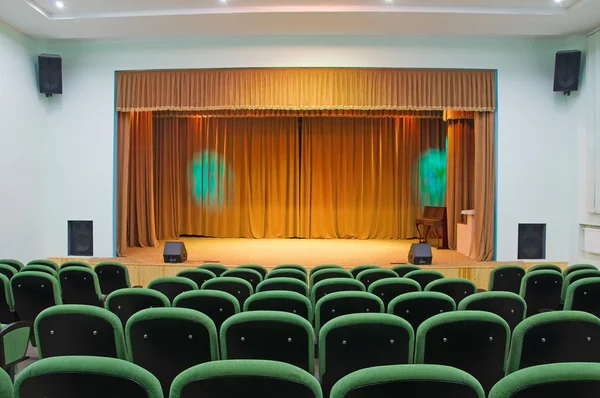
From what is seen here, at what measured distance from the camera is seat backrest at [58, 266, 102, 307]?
207 inches

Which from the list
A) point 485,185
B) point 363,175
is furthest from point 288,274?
point 363,175

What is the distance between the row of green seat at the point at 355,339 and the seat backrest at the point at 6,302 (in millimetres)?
2470

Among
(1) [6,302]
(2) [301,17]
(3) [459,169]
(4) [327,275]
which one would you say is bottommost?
(1) [6,302]

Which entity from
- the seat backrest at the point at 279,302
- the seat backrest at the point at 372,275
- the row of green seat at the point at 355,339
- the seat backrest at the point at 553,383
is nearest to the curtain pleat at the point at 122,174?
the seat backrest at the point at 372,275

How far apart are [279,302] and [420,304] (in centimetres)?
96

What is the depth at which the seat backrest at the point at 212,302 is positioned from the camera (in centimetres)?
343

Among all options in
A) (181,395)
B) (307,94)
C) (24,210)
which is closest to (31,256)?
(24,210)

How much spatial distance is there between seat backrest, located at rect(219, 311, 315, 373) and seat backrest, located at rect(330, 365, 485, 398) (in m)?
1.00

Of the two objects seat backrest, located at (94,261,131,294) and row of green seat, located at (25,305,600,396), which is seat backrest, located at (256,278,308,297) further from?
seat backrest, located at (94,261,131,294)

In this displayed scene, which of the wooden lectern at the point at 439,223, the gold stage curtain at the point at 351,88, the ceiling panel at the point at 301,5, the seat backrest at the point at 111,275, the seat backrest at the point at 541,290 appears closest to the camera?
the seat backrest at the point at 541,290

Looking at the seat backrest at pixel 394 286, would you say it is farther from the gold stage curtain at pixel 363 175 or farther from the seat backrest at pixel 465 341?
the gold stage curtain at pixel 363 175

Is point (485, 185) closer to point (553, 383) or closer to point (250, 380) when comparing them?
point (553, 383)

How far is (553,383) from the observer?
1.58 meters

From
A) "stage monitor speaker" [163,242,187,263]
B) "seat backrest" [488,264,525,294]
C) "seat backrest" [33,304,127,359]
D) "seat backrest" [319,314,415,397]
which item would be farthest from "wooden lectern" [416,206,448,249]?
"seat backrest" [33,304,127,359]
